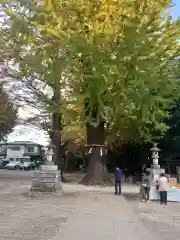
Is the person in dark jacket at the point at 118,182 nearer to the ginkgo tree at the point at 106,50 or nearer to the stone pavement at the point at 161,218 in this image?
the stone pavement at the point at 161,218

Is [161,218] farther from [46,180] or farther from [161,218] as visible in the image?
[46,180]


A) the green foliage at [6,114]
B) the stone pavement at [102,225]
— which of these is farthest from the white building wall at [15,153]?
the stone pavement at [102,225]

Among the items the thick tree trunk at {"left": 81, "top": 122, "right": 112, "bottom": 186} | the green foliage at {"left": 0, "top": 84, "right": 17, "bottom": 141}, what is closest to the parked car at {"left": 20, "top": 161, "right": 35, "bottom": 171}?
the green foliage at {"left": 0, "top": 84, "right": 17, "bottom": 141}

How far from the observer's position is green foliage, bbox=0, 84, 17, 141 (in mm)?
33656

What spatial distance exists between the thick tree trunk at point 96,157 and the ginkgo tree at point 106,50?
437 millimetres

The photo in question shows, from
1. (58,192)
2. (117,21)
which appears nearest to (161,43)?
(117,21)

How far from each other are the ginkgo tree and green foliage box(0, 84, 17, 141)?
9.53 meters

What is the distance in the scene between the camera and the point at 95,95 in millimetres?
21906

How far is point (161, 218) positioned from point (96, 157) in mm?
13121

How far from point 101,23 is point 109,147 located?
15.6m

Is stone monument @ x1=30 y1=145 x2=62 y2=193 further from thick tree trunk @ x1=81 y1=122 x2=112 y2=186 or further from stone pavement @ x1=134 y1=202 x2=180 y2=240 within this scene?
thick tree trunk @ x1=81 y1=122 x2=112 y2=186

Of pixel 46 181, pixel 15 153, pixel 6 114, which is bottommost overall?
pixel 46 181

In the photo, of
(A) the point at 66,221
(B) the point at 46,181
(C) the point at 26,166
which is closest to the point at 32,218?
(A) the point at 66,221

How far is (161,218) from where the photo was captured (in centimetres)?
1268
